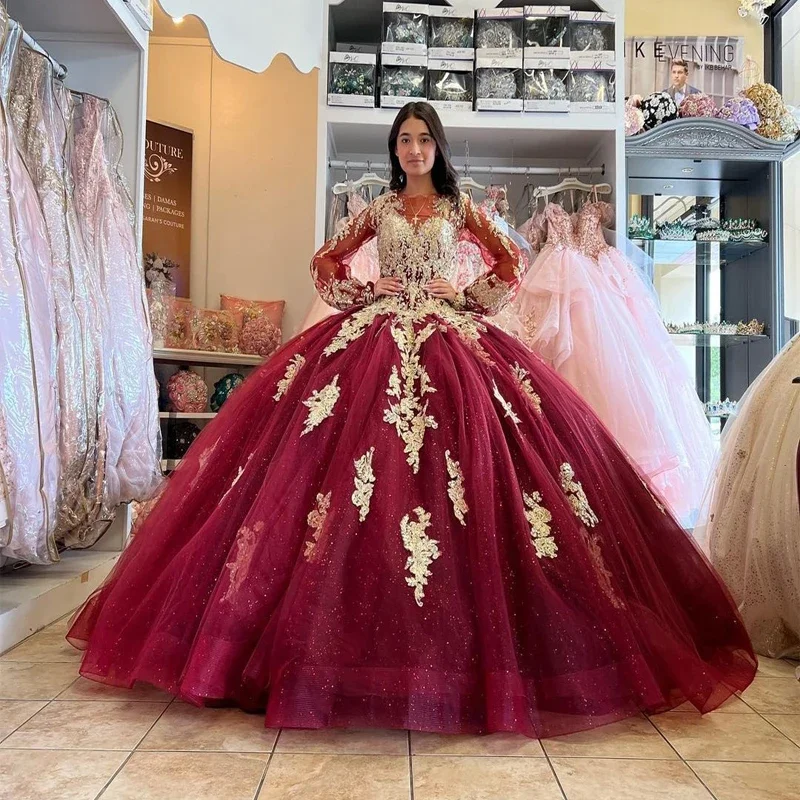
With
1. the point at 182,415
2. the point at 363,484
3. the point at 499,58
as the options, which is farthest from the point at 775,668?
the point at 499,58

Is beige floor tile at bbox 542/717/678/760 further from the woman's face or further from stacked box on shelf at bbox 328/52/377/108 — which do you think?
stacked box on shelf at bbox 328/52/377/108

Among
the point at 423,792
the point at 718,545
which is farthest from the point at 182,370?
the point at 423,792

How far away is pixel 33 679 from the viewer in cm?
165

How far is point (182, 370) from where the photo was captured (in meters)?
3.53

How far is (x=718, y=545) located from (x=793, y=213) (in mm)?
2437

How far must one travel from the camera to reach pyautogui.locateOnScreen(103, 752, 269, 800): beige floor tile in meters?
1.13

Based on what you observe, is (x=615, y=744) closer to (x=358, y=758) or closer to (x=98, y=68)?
(x=358, y=758)

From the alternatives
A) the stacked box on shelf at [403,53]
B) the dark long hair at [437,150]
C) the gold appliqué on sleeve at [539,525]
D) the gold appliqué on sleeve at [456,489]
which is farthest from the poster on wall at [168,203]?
the gold appliqué on sleeve at [539,525]

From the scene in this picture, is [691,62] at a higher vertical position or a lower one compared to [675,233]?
higher

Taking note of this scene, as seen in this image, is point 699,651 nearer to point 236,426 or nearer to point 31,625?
point 236,426

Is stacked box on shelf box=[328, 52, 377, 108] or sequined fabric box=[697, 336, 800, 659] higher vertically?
stacked box on shelf box=[328, 52, 377, 108]

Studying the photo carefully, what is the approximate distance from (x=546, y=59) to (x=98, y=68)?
1.84 m

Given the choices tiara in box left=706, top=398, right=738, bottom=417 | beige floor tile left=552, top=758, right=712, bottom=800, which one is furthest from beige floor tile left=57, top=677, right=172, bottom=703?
tiara in box left=706, top=398, right=738, bottom=417

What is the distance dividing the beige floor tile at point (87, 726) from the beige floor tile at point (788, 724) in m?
1.20
